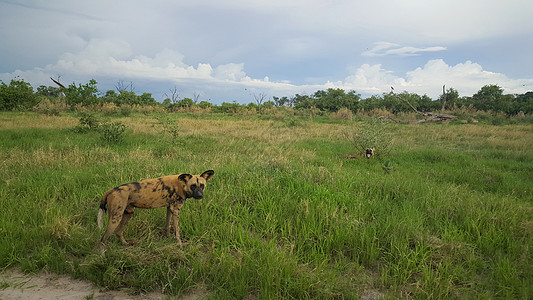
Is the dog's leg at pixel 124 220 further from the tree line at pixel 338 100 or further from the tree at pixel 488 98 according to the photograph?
the tree at pixel 488 98

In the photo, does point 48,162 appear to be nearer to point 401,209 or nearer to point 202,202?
point 202,202

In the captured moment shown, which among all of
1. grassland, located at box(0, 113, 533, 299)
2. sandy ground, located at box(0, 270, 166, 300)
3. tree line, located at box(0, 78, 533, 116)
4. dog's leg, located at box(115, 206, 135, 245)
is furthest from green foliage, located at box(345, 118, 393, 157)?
tree line, located at box(0, 78, 533, 116)

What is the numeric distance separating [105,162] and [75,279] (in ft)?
15.6

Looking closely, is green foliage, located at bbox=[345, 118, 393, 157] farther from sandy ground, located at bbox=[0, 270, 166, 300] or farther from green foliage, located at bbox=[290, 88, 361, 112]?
green foliage, located at bbox=[290, 88, 361, 112]

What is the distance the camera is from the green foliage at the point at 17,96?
27.3m

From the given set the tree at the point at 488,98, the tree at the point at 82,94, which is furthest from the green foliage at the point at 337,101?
the tree at the point at 82,94

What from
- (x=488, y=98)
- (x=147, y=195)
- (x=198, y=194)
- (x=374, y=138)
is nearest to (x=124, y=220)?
(x=147, y=195)

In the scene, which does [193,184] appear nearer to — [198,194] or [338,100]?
[198,194]

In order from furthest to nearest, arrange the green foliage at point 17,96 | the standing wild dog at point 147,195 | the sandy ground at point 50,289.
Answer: the green foliage at point 17,96 → the standing wild dog at point 147,195 → the sandy ground at point 50,289

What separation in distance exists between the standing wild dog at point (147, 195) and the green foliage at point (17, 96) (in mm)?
29910

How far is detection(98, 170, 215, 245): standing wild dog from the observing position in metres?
3.15

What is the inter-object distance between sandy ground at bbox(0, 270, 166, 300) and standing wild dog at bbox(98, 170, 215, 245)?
51cm

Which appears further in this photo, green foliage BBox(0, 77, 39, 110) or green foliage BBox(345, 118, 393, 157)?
green foliage BBox(0, 77, 39, 110)

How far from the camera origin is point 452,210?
202 inches
